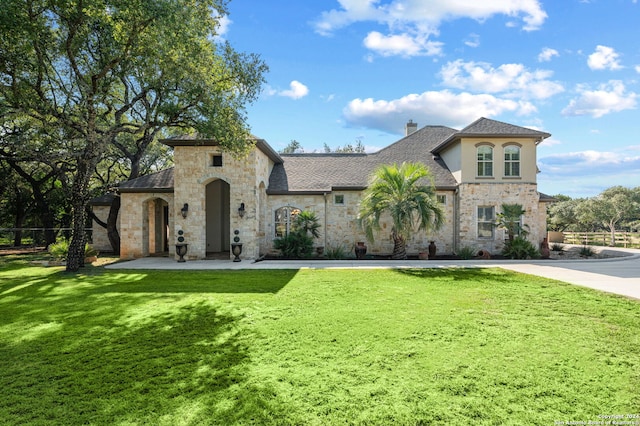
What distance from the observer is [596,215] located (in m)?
35.3

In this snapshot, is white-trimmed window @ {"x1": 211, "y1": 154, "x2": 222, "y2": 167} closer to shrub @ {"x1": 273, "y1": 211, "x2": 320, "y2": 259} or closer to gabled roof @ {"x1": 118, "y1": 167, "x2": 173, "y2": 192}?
gabled roof @ {"x1": 118, "y1": 167, "x2": 173, "y2": 192}

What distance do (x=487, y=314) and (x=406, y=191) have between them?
7.96 meters

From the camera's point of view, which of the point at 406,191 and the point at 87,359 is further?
the point at 406,191

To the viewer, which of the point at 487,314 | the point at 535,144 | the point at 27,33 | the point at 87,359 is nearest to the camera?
the point at 87,359

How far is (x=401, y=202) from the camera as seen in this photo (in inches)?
528

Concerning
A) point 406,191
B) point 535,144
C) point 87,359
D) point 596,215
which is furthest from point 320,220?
point 596,215

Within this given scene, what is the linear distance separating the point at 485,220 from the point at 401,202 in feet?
19.6

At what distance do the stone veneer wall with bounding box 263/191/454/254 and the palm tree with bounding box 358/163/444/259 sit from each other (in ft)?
7.74

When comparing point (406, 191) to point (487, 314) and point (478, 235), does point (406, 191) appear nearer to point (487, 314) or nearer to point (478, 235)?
point (478, 235)

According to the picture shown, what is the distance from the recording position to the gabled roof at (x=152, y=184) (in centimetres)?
1541

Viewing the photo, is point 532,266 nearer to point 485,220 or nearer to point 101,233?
point 485,220

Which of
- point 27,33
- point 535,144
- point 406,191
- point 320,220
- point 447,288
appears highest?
point 27,33

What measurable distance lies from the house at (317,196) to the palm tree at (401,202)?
9.01 feet

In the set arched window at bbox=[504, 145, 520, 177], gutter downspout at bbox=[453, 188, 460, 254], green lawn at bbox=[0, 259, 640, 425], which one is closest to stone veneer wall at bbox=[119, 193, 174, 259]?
green lawn at bbox=[0, 259, 640, 425]
